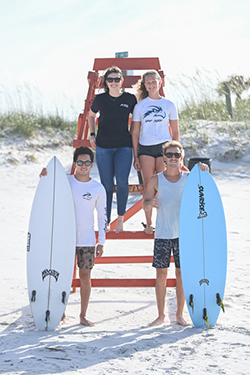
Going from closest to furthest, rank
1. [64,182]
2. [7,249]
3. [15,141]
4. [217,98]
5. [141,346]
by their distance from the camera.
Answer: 1. [141,346]
2. [64,182]
3. [7,249]
4. [15,141]
5. [217,98]

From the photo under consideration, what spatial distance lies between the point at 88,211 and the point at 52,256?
0.48 m

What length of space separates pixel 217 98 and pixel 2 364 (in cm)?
1022

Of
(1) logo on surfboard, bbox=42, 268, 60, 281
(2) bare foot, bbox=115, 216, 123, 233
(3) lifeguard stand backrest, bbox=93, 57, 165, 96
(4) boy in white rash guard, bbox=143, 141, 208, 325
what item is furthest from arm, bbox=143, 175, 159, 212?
(3) lifeguard stand backrest, bbox=93, 57, 165, 96

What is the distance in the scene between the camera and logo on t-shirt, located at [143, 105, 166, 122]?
377 cm

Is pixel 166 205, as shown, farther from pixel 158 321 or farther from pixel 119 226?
pixel 158 321

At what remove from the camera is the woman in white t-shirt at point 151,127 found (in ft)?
12.4

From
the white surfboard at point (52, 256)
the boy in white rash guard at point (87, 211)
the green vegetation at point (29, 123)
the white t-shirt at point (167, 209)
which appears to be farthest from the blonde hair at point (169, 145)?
the green vegetation at point (29, 123)

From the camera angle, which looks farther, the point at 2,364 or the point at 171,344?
the point at 171,344

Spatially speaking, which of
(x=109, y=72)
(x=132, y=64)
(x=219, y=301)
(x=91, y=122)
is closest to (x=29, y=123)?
(x=132, y=64)

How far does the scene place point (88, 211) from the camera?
11.4 ft

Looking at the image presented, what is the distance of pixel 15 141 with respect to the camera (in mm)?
11039

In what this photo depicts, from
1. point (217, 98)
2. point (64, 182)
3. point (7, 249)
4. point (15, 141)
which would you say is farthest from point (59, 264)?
point (217, 98)

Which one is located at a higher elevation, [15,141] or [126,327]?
[15,141]

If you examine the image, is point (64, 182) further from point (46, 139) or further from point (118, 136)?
point (46, 139)
